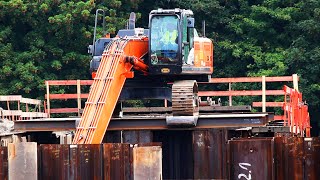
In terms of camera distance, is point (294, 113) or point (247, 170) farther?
point (294, 113)

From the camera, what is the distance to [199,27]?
50000mm

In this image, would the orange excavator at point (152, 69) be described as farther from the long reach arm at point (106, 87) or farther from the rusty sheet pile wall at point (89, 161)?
the rusty sheet pile wall at point (89, 161)

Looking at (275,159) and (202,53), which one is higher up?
(202,53)

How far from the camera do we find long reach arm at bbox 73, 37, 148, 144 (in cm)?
2264

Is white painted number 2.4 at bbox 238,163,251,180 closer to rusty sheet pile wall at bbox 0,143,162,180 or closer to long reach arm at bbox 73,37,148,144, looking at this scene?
rusty sheet pile wall at bbox 0,143,162,180

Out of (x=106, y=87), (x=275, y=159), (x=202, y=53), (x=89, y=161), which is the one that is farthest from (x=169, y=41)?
(x=275, y=159)

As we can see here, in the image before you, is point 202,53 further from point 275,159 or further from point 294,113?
point 275,159

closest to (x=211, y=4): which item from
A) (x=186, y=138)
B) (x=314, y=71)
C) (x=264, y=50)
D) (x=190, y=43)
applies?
(x=264, y=50)

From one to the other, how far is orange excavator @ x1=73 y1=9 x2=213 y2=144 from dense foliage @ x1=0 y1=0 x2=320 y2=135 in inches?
641

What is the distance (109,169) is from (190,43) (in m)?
10.9

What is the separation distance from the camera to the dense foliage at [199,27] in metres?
45.8

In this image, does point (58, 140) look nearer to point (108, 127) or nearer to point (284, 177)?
point (108, 127)

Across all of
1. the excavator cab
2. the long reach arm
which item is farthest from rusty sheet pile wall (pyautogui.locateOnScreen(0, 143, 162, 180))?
the excavator cab

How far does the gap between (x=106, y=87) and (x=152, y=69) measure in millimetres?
2897
